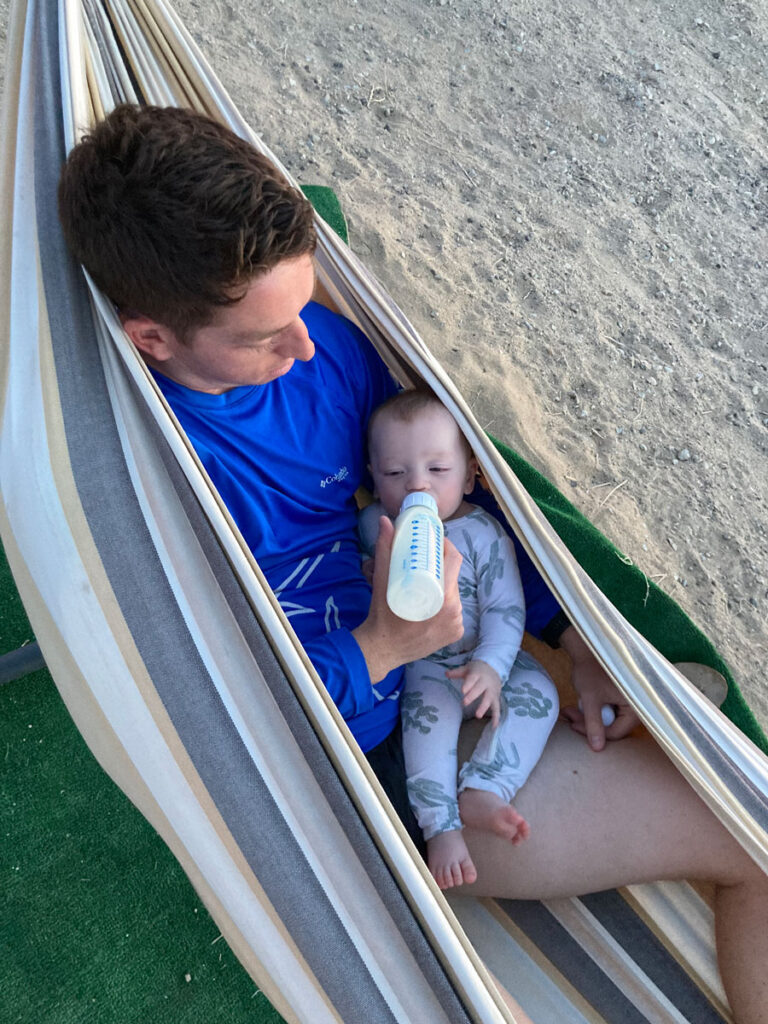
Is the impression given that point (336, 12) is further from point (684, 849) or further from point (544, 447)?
point (684, 849)

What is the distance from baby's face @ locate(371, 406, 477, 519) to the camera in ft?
6.11

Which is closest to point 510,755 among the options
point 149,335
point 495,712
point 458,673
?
point 495,712

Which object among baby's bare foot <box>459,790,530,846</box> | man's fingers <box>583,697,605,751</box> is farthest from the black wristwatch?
baby's bare foot <box>459,790,530,846</box>

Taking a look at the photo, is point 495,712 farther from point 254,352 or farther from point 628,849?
point 254,352

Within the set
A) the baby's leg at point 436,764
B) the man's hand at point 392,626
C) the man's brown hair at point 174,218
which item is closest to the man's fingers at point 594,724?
the baby's leg at point 436,764

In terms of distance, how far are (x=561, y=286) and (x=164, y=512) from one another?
2.71 m

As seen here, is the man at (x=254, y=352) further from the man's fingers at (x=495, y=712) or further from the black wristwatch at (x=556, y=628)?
the man's fingers at (x=495, y=712)

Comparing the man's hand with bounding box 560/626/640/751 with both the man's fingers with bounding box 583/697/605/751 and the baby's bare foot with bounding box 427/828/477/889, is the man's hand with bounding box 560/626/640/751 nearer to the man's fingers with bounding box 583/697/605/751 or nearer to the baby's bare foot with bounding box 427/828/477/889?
the man's fingers with bounding box 583/697/605/751

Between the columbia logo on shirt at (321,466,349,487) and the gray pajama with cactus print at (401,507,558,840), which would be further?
the columbia logo on shirt at (321,466,349,487)

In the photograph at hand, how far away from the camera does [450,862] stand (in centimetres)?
164

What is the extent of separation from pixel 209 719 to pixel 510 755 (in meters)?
0.72

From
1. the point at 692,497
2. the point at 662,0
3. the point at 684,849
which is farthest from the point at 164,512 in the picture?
the point at 662,0

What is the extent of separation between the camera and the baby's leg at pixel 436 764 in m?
1.64

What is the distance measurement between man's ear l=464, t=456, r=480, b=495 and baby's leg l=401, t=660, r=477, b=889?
16.5 inches
